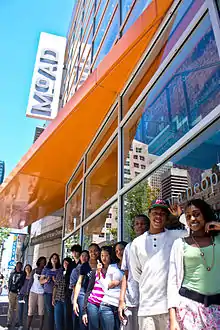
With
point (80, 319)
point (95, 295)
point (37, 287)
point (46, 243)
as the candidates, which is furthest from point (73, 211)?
point (46, 243)

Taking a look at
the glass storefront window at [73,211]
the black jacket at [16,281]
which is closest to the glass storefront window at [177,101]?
the glass storefront window at [73,211]

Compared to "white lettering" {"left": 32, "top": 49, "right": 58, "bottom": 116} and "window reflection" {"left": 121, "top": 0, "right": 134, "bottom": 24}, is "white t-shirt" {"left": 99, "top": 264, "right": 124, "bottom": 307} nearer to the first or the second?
"window reflection" {"left": 121, "top": 0, "right": 134, "bottom": 24}

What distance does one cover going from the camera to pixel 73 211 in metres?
8.33

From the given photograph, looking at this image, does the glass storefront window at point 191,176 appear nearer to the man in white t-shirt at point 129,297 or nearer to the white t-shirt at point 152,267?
the white t-shirt at point 152,267

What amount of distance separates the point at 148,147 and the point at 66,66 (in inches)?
543

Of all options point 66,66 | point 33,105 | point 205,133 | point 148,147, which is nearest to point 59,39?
point 66,66

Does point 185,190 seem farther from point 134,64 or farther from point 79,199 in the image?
point 79,199

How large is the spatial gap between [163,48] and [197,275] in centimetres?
313

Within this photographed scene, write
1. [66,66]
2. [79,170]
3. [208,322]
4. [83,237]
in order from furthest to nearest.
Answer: [66,66] → [79,170] → [83,237] → [208,322]

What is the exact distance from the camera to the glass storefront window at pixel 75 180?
7875 millimetres

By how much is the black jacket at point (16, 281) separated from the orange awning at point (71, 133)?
2508 mm

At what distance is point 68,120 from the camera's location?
5.92m

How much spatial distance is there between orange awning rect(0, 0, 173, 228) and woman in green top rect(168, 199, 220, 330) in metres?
3.08

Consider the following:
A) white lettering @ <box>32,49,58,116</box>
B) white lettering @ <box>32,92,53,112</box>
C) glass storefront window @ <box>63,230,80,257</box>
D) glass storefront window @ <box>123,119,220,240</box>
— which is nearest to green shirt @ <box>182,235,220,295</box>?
glass storefront window @ <box>123,119,220,240</box>
